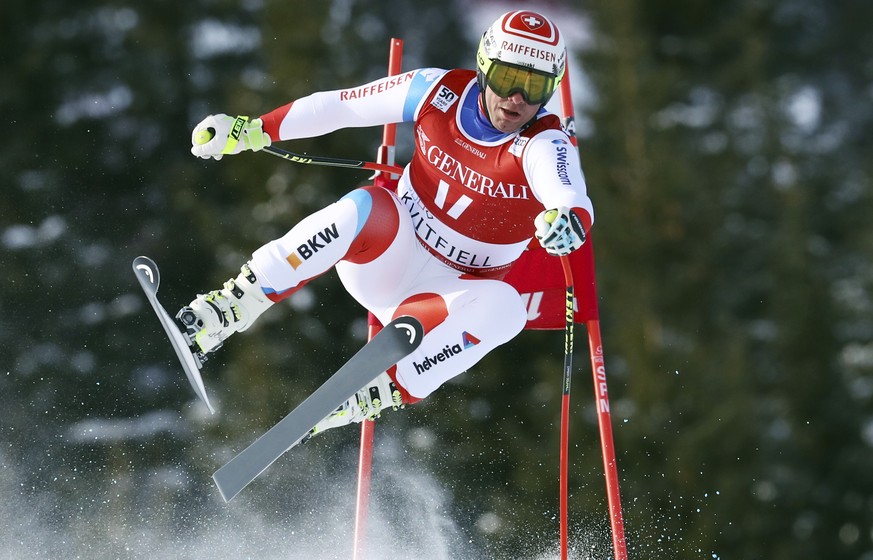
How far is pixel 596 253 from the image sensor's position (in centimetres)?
1761

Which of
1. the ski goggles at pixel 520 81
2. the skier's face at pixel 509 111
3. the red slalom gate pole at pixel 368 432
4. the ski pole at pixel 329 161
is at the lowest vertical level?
the red slalom gate pole at pixel 368 432

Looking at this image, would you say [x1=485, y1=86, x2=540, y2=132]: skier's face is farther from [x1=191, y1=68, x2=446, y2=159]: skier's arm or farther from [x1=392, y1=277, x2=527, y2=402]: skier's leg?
[x1=392, y1=277, x2=527, y2=402]: skier's leg

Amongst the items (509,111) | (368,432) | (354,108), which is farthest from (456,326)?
(368,432)

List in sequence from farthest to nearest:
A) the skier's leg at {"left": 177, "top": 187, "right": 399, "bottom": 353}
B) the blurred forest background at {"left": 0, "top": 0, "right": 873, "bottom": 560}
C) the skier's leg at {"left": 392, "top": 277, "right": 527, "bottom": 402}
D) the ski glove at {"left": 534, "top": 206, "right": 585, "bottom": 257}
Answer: the blurred forest background at {"left": 0, "top": 0, "right": 873, "bottom": 560} < the skier's leg at {"left": 392, "top": 277, "right": 527, "bottom": 402} < the skier's leg at {"left": 177, "top": 187, "right": 399, "bottom": 353} < the ski glove at {"left": 534, "top": 206, "right": 585, "bottom": 257}

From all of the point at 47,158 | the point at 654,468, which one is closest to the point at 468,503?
the point at 654,468

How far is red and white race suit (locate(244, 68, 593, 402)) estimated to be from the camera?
13.3 ft

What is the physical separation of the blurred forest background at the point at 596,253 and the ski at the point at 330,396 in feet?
12.7

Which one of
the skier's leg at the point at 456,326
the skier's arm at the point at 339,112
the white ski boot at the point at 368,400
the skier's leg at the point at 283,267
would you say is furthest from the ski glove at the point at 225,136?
the white ski boot at the point at 368,400

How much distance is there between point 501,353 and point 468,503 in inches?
267

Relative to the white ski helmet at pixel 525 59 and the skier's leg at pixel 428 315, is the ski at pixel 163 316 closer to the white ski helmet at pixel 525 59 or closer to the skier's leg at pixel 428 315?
the skier's leg at pixel 428 315

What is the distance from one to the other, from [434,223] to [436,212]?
4 cm

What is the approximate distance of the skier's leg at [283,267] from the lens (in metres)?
4.02

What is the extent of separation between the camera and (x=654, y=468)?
45.4 ft

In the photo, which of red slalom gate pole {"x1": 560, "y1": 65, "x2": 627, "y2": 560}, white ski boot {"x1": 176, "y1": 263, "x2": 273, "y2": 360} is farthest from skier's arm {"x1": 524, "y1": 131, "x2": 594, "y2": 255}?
white ski boot {"x1": 176, "y1": 263, "x2": 273, "y2": 360}
